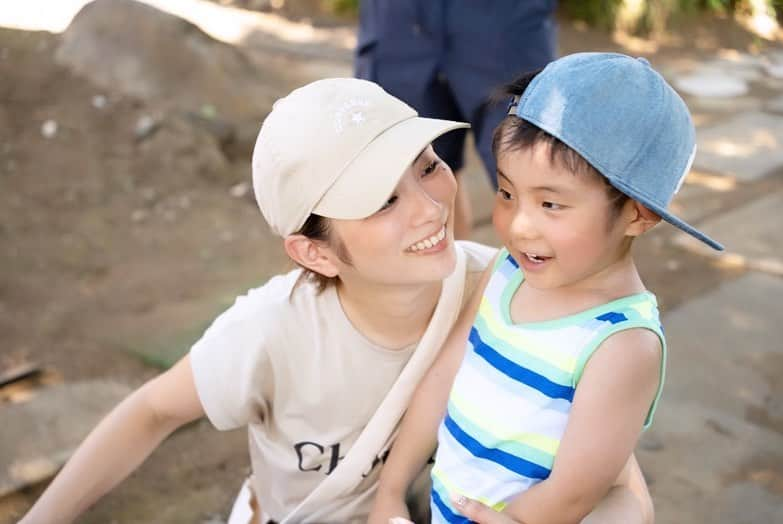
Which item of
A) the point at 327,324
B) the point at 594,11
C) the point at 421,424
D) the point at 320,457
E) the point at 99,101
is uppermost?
the point at 327,324

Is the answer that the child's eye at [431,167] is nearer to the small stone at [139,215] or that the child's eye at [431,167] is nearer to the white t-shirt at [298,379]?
the white t-shirt at [298,379]

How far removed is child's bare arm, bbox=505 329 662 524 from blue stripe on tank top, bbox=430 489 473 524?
18 cm

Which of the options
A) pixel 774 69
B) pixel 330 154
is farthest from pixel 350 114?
pixel 774 69

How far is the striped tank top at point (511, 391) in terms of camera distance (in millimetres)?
1580

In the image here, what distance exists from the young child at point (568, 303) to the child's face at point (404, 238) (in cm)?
13

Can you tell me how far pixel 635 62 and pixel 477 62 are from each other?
164 cm

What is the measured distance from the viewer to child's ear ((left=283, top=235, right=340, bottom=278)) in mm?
1802

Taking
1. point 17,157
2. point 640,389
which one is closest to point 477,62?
point 640,389

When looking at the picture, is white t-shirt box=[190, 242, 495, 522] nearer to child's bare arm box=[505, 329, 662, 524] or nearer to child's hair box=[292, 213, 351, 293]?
child's hair box=[292, 213, 351, 293]

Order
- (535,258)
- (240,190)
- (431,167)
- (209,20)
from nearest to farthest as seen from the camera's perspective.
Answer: (535,258)
(431,167)
(240,190)
(209,20)

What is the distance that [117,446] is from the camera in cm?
187

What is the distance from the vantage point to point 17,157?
15.3 feet

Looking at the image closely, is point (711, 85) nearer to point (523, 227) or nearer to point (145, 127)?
point (145, 127)

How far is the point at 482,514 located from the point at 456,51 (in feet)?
6.25
